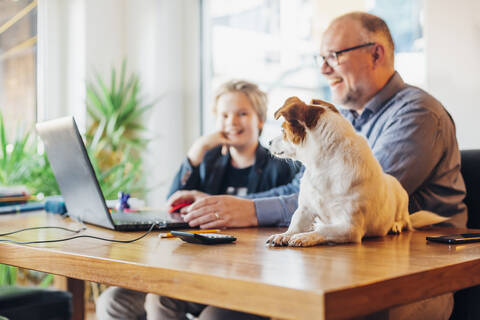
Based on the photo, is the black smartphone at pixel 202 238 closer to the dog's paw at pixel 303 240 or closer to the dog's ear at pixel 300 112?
the dog's paw at pixel 303 240

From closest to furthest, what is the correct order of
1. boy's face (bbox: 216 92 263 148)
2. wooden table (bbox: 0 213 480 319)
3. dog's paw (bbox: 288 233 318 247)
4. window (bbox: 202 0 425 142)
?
wooden table (bbox: 0 213 480 319)
dog's paw (bbox: 288 233 318 247)
boy's face (bbox: 216 92 263 148)
window (bbox: 202 0 425 142)

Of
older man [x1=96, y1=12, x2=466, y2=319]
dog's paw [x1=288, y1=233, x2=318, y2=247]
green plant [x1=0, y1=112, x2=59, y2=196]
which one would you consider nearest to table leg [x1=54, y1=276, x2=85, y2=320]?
older man [x1=96, y1=12, x2=466, y2=319]

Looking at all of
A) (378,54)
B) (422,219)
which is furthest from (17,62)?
(422,219)

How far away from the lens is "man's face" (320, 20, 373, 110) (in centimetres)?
179

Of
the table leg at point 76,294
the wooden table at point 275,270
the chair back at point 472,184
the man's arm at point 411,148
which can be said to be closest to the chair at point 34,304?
the table leg at point 76,294

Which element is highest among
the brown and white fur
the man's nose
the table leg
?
the man's nose

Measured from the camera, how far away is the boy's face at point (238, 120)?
2.30 m

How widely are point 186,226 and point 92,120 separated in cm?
280

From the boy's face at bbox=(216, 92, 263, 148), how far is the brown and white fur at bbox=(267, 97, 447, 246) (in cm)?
121

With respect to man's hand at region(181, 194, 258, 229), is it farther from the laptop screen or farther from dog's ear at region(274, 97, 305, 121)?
dog's ear at region(274, 97, 305, 121)

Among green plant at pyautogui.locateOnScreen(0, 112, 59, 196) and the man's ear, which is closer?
the man's ear

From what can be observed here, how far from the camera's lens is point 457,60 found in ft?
8.82

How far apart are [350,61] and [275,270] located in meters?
1.21

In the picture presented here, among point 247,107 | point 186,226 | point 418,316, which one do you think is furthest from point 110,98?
point 418,316
